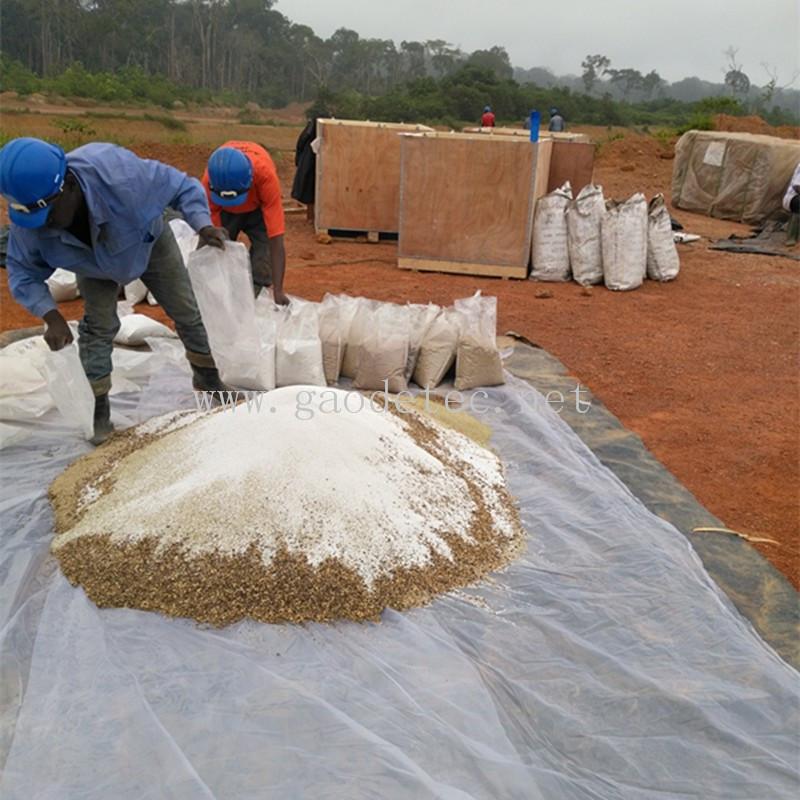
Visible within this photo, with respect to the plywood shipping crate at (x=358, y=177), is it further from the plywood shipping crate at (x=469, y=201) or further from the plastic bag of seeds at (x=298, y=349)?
the plastic bag of seeds at (x=298, y=349)

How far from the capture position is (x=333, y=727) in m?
1.52

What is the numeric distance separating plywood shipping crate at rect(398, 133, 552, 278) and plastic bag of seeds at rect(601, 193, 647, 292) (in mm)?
588

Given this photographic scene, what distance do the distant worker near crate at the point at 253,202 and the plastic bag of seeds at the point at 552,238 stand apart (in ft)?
8.61

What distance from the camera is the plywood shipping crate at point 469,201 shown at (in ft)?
18.8

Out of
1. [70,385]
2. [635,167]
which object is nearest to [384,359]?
[70,385]

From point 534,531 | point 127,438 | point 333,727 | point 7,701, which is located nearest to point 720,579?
point 534,531

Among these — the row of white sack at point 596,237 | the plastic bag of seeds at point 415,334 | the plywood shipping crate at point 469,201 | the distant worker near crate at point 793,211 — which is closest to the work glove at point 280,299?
the plastic bag of seeds at point 415,334

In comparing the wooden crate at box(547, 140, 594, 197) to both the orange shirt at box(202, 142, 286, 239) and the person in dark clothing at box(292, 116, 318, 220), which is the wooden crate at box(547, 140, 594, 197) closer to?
the person in dark clothing at box(292, 116, 318, 220)

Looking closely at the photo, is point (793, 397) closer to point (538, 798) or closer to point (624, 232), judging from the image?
point (624, 232)

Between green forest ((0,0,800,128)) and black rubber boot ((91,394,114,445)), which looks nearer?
black rubber boot ((91,394,114,445))

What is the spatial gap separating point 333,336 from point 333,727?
207 cm

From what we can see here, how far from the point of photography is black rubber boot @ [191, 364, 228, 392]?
10.5ft

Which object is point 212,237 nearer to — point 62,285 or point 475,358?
point 475,358

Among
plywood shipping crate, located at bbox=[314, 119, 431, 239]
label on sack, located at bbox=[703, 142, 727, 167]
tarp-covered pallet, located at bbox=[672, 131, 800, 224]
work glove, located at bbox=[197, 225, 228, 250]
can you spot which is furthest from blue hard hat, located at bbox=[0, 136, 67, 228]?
label on sack, located at bbox=[703, 142, 727, 167]
